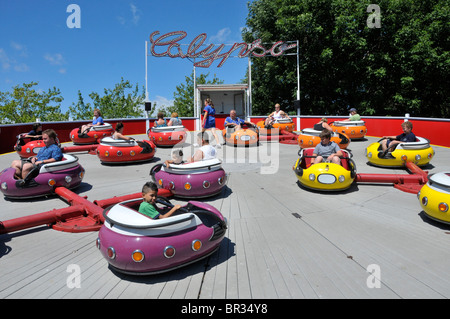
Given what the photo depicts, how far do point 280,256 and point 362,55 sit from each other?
874 inches

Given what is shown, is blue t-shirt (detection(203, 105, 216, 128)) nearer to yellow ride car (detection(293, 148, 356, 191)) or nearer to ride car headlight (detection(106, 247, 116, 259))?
yellow ride car (detection(293, 148, 356, 191))

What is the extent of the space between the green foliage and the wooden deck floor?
1803 centimetres

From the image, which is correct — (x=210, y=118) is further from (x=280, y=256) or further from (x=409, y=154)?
(x=280, y=256)

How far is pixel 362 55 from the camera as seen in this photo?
73.8ft

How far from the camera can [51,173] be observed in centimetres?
608

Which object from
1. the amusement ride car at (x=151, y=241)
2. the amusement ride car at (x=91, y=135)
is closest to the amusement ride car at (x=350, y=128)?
the amusement ride car at (x=91, y=135)

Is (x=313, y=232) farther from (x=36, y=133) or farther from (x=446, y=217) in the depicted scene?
(x=36, y=133)

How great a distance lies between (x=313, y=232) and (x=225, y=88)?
16686 mm

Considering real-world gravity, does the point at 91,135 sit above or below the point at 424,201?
above

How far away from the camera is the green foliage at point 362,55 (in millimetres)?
20938

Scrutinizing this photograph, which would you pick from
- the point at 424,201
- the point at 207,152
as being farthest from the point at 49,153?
the point at 424,201

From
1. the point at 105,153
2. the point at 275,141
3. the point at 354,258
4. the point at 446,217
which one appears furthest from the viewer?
the point at 275,141

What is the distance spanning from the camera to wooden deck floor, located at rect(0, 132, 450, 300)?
9.97 feet

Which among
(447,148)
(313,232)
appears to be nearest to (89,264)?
(313,232)
